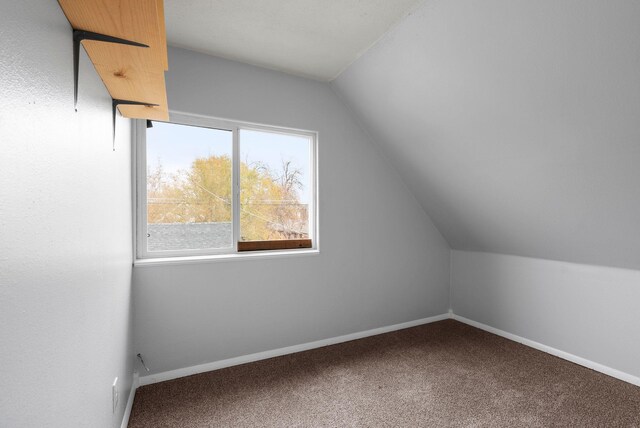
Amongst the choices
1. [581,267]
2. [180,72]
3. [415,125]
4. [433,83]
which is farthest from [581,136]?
[180,72]

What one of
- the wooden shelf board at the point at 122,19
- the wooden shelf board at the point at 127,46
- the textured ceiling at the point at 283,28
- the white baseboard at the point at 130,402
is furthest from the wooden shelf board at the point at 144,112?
the white baseboard at the point at 130,402

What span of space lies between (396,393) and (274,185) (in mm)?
1941

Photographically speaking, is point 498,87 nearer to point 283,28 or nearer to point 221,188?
point 283,28

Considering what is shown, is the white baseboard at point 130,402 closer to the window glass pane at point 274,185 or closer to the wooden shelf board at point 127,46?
the window glass pane at point 274,185

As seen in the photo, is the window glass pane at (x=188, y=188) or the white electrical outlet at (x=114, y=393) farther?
the window glass pane at (x=188, y=188)

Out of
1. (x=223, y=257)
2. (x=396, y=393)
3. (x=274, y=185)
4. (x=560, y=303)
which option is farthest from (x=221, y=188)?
(x=560, y=303)

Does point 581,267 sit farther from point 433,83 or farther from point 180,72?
point 180,72

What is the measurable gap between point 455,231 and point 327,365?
2058mm

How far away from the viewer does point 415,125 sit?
2.71 meters

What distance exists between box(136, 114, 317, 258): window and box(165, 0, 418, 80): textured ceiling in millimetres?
575

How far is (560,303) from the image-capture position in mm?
2770

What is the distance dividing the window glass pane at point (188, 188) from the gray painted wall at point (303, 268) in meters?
0.21

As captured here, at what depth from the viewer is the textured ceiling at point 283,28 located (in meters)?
1.92

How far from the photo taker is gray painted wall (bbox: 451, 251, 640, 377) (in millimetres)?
2389
